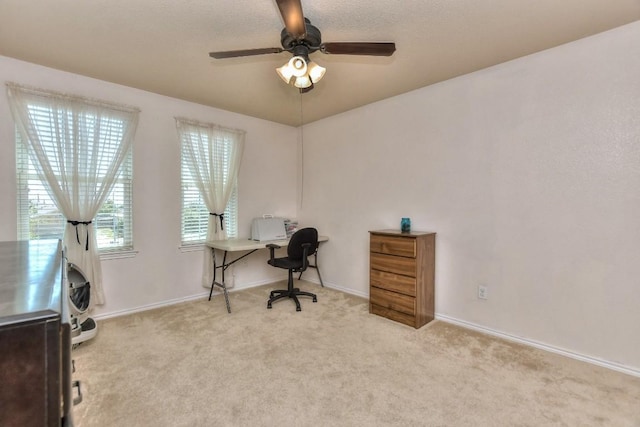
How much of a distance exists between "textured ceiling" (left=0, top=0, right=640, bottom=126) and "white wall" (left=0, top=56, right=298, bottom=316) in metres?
0.16

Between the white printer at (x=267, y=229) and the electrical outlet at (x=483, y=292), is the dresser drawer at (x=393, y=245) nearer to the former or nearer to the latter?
the electrical outlet at (x=483, y=292)

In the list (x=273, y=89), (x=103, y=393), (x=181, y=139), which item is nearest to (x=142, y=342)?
(x=103, y=393)

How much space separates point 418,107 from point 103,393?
354cm

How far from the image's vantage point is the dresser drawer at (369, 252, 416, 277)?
109 inches

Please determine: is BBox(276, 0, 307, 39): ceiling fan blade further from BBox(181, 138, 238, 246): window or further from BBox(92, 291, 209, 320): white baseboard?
BBox(92, 291, 209, 320): white baseboard

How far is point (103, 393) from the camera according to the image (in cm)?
181

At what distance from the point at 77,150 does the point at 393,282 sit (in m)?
3.26

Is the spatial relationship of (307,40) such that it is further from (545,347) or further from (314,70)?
(545,347)

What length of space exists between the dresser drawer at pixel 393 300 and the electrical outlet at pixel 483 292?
2.01 ft

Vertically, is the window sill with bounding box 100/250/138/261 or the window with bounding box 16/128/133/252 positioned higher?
the window with bounding box 16/128/133/252

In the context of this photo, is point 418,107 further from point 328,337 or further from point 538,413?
point 538,413

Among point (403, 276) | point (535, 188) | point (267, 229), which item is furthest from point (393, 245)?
point (267, 229)

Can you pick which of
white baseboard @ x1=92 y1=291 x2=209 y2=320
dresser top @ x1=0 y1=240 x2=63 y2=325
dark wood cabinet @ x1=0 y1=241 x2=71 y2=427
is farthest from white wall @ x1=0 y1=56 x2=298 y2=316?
dark wood cabinet @ x1=0 y1=241 x2=71 y2=427

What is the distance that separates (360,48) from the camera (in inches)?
73.4
